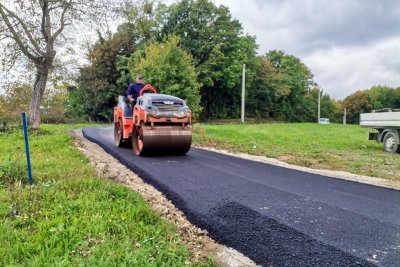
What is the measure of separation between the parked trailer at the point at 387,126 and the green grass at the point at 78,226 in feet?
31.8

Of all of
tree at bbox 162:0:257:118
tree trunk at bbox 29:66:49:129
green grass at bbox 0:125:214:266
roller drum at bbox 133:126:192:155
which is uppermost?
tree at bbox 162:0:257:118

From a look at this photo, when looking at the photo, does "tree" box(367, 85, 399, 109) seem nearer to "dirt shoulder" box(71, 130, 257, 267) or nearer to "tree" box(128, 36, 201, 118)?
"tree" box(128, 36, 201, 118)

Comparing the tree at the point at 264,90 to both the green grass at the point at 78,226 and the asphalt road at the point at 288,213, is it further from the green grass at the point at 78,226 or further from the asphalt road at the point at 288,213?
the green grass at the point at 78,226

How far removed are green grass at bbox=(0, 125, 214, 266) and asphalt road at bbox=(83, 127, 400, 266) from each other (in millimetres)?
641

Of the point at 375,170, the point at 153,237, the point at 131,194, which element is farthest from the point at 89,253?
the point at 375,170

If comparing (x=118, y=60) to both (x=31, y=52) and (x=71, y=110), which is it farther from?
(x=31, y=52)

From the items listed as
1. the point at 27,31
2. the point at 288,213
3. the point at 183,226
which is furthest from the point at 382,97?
the point at 183,226

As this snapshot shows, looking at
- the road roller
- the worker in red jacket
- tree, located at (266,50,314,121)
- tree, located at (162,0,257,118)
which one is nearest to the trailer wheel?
the road roller

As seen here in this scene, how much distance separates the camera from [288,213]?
4.05 meters

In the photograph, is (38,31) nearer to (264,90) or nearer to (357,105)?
(264,90)

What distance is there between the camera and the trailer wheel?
11.1 m

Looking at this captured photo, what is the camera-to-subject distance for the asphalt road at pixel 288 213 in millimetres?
3064

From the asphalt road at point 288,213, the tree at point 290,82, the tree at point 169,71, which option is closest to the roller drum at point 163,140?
the asphalt road at point 288,213

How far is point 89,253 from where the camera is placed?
287 cm
